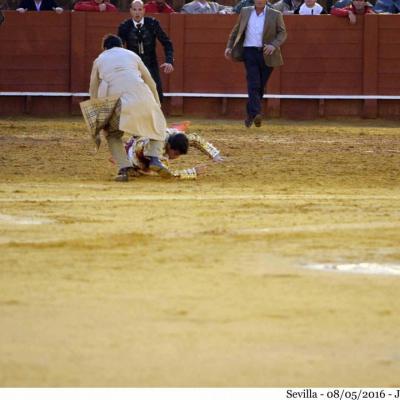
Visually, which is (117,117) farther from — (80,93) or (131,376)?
(80,93)

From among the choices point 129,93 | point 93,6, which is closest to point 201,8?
point 93,6

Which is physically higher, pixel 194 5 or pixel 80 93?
pixel 194 5

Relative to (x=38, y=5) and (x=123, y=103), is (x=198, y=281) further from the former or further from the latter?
(x=38, y=5)

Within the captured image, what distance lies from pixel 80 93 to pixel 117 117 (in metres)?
8.84

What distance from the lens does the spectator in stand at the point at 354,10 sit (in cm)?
1898

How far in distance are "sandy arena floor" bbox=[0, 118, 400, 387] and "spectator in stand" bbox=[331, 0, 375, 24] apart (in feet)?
22.7

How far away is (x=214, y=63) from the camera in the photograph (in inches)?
766

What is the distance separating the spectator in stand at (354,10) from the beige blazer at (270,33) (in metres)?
3.14

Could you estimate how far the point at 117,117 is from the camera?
11102 mm

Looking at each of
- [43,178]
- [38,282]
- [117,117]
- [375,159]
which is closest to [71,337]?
[38,282]

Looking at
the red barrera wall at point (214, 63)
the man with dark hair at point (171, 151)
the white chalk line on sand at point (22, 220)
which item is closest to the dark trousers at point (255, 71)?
the red barrera wall at point (214, 63)

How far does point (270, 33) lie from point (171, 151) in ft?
16.3

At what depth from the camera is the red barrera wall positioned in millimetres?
19188

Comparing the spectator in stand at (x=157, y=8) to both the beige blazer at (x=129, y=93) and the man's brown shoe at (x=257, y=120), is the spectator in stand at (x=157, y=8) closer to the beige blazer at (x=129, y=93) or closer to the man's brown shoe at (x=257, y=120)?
the man's brown shoe at (x=257, y=120)
